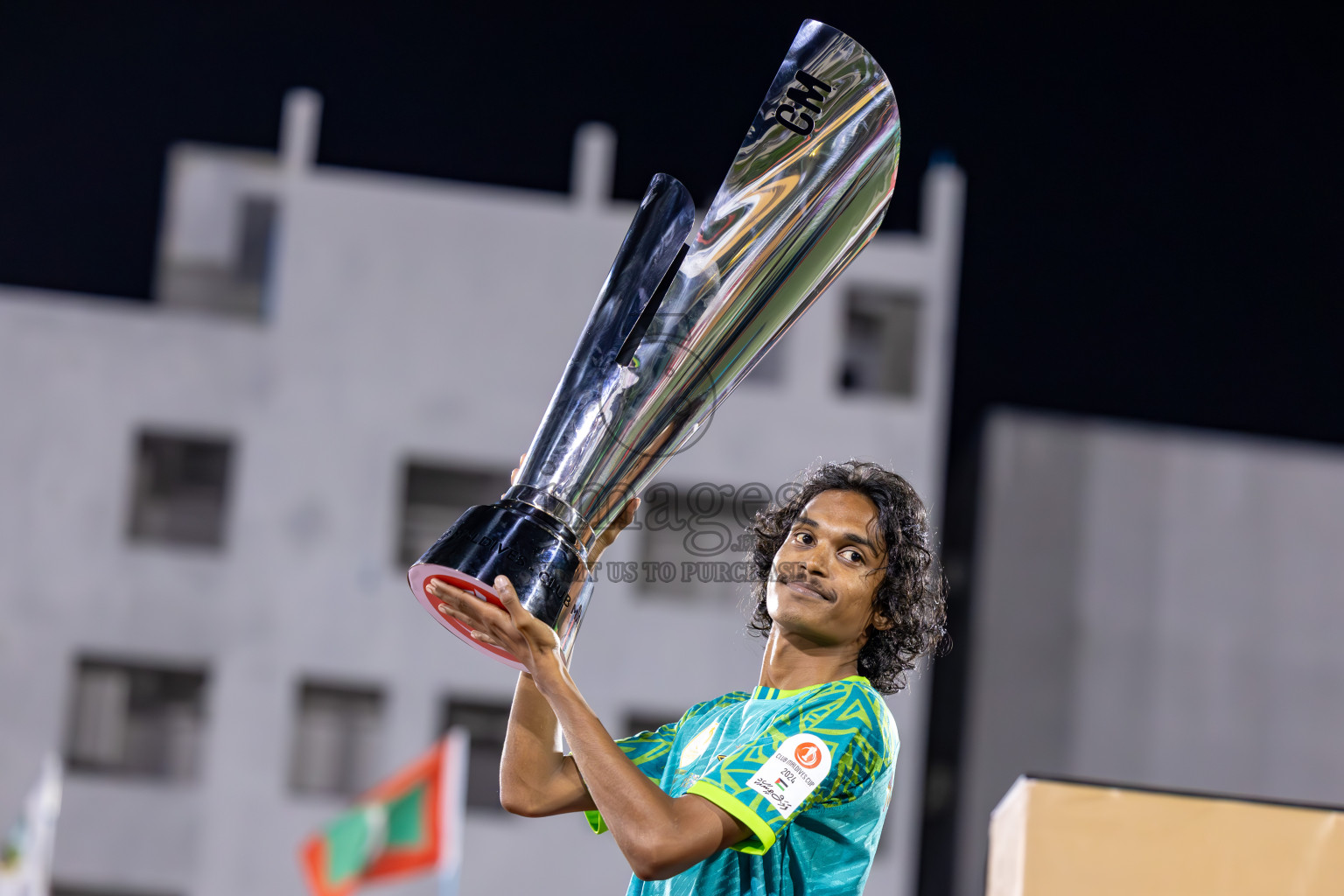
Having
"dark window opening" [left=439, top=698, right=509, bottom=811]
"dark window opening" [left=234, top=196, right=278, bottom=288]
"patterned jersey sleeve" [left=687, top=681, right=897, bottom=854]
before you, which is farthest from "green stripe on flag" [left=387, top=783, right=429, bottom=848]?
"patterned jersey sleeve" [left=687, top=681, right=897, bottom=854]

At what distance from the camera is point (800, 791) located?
1.93 meters

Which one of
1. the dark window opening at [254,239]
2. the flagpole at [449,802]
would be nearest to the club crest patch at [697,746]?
the flagpole at [449,802]

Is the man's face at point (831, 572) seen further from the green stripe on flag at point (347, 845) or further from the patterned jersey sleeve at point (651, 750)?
the green stripe on flag at point (347, 845)

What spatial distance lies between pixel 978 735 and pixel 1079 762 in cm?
71

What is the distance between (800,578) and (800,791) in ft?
1.12

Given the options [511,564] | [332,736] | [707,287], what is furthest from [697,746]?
[332,736]

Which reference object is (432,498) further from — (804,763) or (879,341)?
(804,763)

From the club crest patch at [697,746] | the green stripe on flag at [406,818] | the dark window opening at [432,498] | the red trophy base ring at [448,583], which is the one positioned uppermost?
the dark window opening at [432,498]

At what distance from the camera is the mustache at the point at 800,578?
2164 millimetres

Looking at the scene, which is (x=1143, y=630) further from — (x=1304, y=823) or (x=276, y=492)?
(x=1304, y=823)

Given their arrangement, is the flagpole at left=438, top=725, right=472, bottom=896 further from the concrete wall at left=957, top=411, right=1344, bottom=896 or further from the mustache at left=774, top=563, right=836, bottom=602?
the mustache at left=774, top=563, right=836, bottom=602

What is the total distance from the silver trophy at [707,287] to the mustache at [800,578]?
0.80 feet

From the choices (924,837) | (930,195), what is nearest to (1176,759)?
(924,837)

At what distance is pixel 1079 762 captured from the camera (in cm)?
1128
